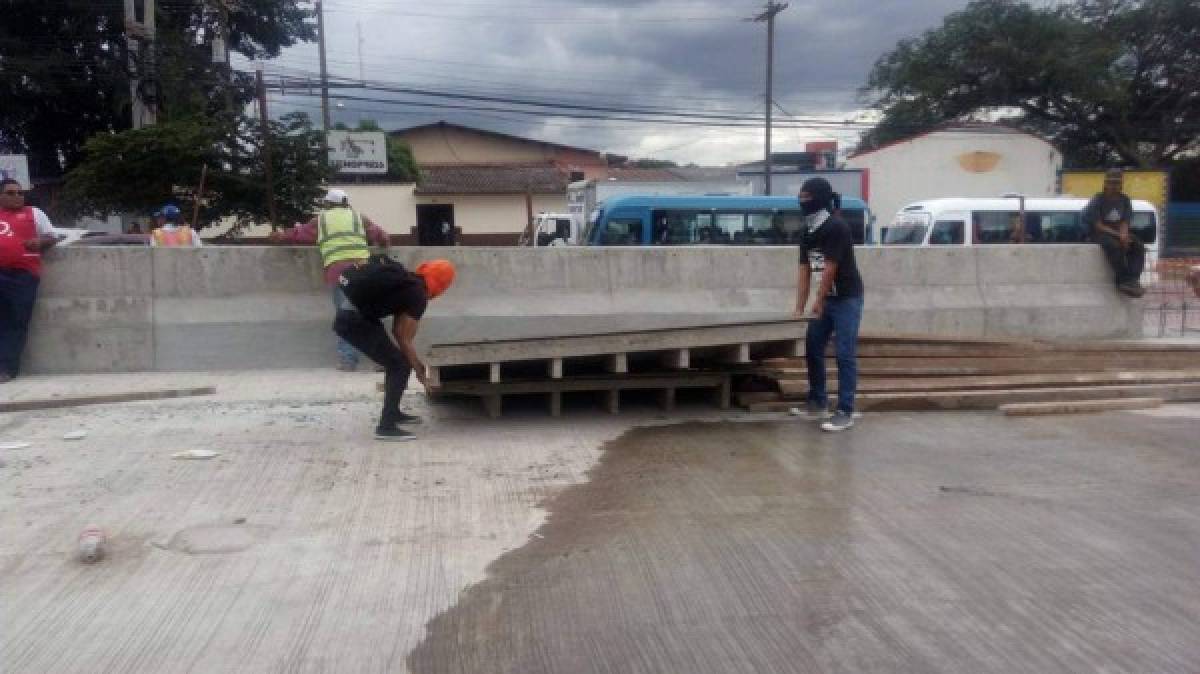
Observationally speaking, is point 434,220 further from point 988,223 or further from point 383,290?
point 383,290

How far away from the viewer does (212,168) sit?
17547mm

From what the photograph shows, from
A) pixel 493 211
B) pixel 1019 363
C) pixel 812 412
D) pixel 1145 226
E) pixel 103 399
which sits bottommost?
pixel 812 412

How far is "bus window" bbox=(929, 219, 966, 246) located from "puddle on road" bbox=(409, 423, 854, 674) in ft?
53.1

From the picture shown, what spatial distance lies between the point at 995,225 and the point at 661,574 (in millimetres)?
19644

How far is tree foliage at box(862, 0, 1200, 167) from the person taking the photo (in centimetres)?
4284

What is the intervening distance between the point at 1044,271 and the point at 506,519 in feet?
26.7

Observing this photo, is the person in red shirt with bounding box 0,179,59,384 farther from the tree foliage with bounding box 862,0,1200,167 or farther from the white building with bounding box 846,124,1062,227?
the tree foliage with bounding box 862,0,1200,167

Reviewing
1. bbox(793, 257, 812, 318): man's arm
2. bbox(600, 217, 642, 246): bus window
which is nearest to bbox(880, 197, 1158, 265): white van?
bbox(600, 217, 642, 246): bus window

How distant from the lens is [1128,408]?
8.37m

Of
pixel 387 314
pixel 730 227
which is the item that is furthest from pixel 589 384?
pixel 730 227

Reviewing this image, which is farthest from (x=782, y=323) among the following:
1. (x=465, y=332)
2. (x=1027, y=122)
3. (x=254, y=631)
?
(x=1027, y=122)

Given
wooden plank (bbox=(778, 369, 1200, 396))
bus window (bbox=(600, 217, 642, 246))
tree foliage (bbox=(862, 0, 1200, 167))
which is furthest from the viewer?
tree foliage (bbox=(862, 0, 1200, 167))

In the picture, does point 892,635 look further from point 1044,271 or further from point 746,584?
point 1044,271

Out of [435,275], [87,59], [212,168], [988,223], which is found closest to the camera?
[435,275]
